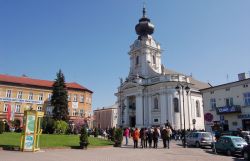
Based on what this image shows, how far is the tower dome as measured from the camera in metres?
64.9

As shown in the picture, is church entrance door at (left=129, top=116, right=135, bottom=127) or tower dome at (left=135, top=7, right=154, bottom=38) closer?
church entrance door at (left=129, top=116, right=135, bottom=127)

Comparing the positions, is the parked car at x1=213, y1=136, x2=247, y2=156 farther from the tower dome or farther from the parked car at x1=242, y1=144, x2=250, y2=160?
the tower dome

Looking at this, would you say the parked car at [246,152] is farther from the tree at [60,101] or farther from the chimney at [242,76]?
the tree at [60,101]

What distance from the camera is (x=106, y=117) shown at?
118 meters

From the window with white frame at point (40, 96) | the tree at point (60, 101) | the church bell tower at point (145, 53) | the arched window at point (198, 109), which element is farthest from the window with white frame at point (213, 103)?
the window with white frame at point (40, 96)

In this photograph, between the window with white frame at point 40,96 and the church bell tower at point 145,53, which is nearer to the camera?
the church bell tower at point 145,53

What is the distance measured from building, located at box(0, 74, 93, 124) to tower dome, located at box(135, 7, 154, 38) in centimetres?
2122

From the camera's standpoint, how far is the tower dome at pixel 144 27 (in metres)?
64.9

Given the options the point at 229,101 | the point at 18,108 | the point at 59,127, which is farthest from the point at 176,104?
the point at 18,108

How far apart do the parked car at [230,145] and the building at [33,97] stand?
49.8 metres

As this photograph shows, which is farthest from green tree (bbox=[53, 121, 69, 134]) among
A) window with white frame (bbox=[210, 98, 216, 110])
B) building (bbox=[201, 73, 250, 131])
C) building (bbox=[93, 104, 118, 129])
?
building (bbox=[93, 104, 118, 129])

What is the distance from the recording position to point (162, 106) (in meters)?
55.6

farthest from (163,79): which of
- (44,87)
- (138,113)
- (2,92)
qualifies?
(2,92)

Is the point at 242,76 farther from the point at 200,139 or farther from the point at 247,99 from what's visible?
the point at 200,139
